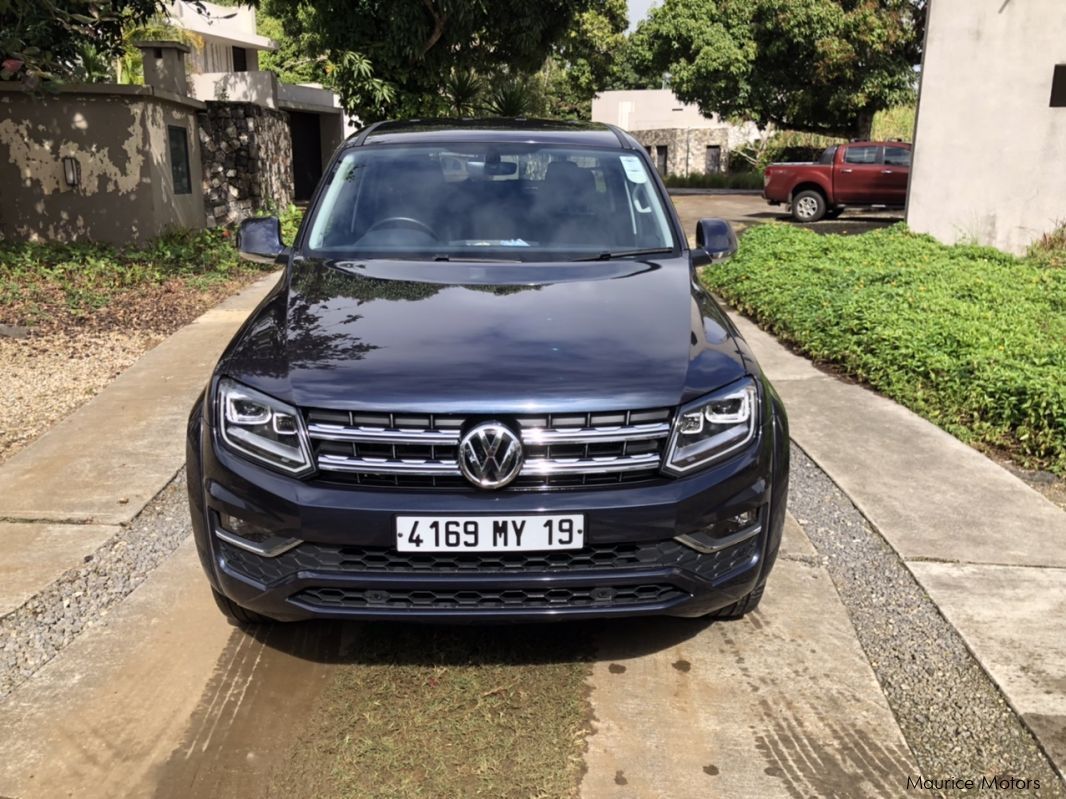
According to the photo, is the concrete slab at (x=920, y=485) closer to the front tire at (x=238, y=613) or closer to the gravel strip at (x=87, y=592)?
the front tire at (x=238, y=613)

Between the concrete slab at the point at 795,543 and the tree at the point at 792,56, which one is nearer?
the concrete slab at the point at 795,543

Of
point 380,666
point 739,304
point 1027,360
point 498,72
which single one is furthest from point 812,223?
point 380,666

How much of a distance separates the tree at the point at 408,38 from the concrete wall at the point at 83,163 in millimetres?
4375

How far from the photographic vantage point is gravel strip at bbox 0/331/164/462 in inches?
228

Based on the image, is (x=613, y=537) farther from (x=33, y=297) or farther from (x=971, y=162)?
(x=971, y=162)

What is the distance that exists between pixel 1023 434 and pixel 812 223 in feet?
52.1

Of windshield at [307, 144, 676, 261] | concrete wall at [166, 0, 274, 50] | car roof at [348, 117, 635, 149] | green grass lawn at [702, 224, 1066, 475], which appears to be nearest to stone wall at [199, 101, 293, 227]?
green grass lawn at [702, 224, 1066, 475]

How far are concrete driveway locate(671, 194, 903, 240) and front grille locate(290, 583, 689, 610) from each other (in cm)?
1441

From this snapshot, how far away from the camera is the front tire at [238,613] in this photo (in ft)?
10.3

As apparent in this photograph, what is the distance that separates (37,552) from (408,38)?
530 inches

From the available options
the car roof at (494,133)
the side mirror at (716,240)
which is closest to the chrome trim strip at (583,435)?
the side mirror at (716,240)

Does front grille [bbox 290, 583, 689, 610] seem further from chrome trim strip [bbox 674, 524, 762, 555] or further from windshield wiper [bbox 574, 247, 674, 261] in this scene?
windshield wiper [bbox 574, 247, 674, 261]

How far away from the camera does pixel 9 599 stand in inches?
139

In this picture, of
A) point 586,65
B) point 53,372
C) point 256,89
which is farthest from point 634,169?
point 586,65
